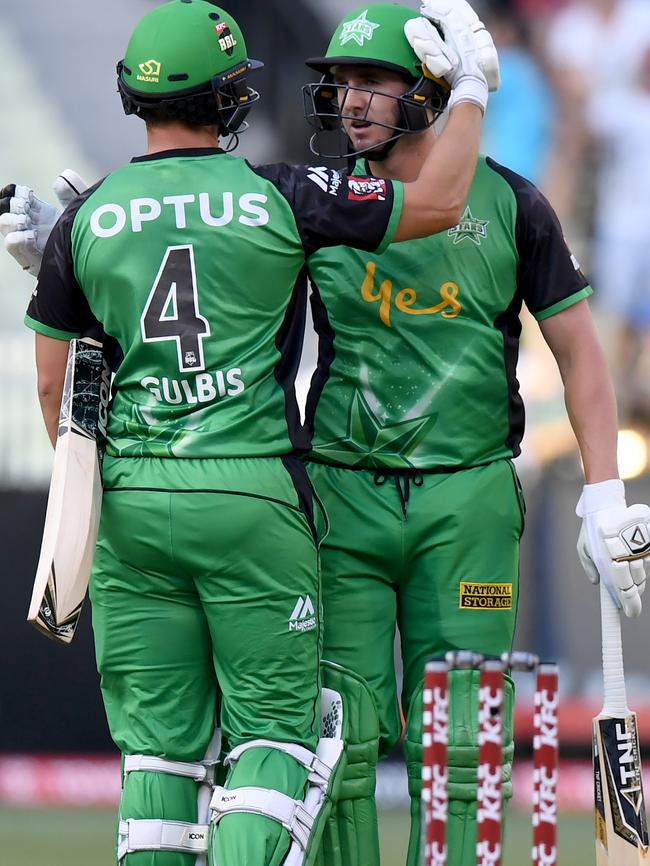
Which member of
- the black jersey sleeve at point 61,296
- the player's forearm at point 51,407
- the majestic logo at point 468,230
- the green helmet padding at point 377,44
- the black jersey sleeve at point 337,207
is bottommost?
the player's forearm at point 51,407

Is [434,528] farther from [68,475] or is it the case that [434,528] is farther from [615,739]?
[68,475]

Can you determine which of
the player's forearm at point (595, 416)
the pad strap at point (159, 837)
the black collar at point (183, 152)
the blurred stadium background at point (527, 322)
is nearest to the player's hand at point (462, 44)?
the black collar at point (183, 152)

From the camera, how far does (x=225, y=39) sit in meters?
3.28

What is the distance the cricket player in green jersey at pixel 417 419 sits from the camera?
357 centimetres

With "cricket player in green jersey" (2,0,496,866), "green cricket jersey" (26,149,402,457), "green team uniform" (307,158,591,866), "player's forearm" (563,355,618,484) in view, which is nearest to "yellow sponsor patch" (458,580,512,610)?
"green team uniform" (307,158,591,866)

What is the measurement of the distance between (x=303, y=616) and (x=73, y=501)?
0.52 m

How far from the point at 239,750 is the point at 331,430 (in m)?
0.79

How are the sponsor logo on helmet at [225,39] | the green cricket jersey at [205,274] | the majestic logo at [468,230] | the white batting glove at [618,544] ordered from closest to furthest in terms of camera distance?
the green cricket jersey at [205,274] < the sponsor logo on helmet at [225,39] < the white batting glove at [618,544] < the majestic logo at [468,230]

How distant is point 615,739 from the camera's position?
339 cm

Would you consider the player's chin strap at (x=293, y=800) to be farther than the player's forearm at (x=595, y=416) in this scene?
No

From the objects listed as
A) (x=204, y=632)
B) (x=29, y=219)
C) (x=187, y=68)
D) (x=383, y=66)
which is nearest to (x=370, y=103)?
(x=383, y=66)

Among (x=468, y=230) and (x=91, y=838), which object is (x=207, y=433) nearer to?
(x=468, y=230)

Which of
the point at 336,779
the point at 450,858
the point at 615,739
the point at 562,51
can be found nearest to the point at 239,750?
the point at 336,779

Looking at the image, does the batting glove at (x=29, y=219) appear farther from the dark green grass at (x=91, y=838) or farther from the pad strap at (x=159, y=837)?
the dark green grass at (x=91, y=838)
